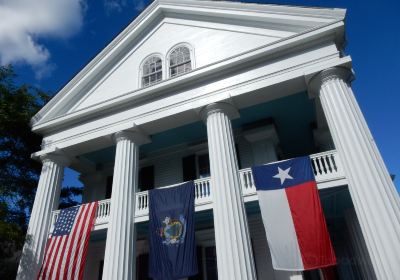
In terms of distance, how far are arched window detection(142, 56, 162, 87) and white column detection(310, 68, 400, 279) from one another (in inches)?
263

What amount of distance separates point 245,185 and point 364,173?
378cm

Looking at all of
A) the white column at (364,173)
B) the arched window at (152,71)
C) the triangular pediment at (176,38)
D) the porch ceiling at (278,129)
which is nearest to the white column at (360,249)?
the white column at (364,173)

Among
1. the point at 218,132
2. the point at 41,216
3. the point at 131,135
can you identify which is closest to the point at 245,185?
the point at 218,132

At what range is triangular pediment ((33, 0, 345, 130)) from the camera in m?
11.2

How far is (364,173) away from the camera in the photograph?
26.3ft

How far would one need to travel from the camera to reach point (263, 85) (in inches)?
406

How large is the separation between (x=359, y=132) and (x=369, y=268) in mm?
4824

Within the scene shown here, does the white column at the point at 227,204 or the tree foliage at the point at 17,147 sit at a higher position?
the tree foliage at the point at 17,147

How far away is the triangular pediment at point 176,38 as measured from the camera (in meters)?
11.2

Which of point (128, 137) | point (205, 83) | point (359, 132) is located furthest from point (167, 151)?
point (359, 132)

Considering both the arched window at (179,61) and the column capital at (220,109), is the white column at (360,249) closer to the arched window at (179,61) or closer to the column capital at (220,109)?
the column capital at (220,109)

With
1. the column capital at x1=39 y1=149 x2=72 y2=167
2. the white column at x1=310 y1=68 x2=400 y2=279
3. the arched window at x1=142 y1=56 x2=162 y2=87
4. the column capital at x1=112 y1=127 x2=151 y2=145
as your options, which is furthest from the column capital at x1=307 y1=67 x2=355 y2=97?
the column capital at x1=39 y1=149 x2=72 y2=167

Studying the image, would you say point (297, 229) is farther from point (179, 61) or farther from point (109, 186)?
point (109, 186)

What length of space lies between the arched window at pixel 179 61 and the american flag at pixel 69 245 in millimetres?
6503
